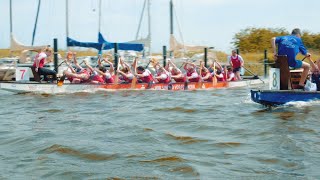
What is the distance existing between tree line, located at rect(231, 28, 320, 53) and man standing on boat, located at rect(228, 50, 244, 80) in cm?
2184

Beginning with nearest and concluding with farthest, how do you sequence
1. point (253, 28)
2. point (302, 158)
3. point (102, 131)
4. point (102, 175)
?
point (102, 175) → point (302, 158) → point (102, 131) → point (253, 28)

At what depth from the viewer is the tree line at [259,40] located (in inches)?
1795

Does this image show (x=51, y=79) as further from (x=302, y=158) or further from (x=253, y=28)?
(x=253, y=28)

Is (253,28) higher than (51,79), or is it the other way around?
(253,28)

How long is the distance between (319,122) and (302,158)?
315 centimetres

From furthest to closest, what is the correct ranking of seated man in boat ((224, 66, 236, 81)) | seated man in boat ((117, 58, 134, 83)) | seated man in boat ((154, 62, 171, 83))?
1. seated man in boat ((224, 66, 236, 81))
2. seated man in boat ((154, 62, 171, 83))
3. seated man in boat ((117, 58, 134, 83))

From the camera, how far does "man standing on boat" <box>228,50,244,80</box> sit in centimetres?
2311

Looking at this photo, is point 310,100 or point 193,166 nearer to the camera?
point 193,166

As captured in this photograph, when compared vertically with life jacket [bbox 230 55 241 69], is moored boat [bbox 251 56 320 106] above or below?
below

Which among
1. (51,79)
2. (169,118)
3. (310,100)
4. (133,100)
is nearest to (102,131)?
(169,118)

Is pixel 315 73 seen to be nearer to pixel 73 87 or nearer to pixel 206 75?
pixel 73 87

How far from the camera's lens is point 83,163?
7113 mm

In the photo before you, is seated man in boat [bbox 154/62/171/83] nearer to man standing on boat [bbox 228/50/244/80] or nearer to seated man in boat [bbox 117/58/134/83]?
seated man in boat [bbox 117/58/134/83]

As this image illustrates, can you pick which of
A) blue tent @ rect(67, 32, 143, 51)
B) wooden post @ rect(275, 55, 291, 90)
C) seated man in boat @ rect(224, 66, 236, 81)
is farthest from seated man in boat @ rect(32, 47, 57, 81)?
wooden post @ rect(275, 55, 291, 90)
